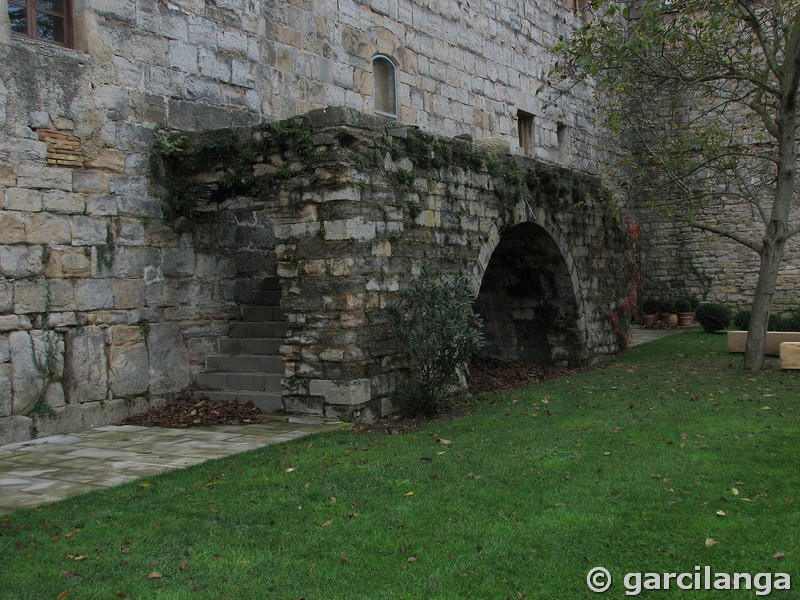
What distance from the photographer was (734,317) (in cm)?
1814

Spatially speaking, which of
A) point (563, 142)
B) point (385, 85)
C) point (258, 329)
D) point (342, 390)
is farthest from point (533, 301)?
point (563, 142)

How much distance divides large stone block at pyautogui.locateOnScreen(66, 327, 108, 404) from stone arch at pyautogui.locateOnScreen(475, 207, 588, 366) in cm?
638

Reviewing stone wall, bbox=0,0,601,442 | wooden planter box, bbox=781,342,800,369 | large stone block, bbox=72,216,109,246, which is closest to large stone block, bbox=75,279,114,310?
stone wall, bbox=0,0,601,442

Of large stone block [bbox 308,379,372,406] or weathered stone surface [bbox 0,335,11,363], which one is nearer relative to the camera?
weathered stone surface [bbox 0,335,11,363]

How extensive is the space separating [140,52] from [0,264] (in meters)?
2.84

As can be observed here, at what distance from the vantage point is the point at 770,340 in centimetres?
1276

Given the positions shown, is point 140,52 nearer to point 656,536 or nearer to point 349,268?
point 349,268

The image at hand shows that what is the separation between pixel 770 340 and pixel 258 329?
8581 millimetres

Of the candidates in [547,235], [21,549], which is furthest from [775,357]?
[21,549]

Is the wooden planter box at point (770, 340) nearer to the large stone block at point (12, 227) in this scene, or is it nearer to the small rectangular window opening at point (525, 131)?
the small rectangular window opening at point (525, 131)

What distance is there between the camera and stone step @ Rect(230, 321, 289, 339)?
9.21m

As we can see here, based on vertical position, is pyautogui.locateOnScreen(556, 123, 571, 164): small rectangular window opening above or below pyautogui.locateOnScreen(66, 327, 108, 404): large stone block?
above

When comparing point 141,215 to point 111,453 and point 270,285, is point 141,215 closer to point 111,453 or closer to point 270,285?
point 270,285

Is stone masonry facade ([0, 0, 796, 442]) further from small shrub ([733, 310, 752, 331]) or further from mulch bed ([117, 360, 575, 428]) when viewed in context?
small shrub ([733, 310, 752, 331])
